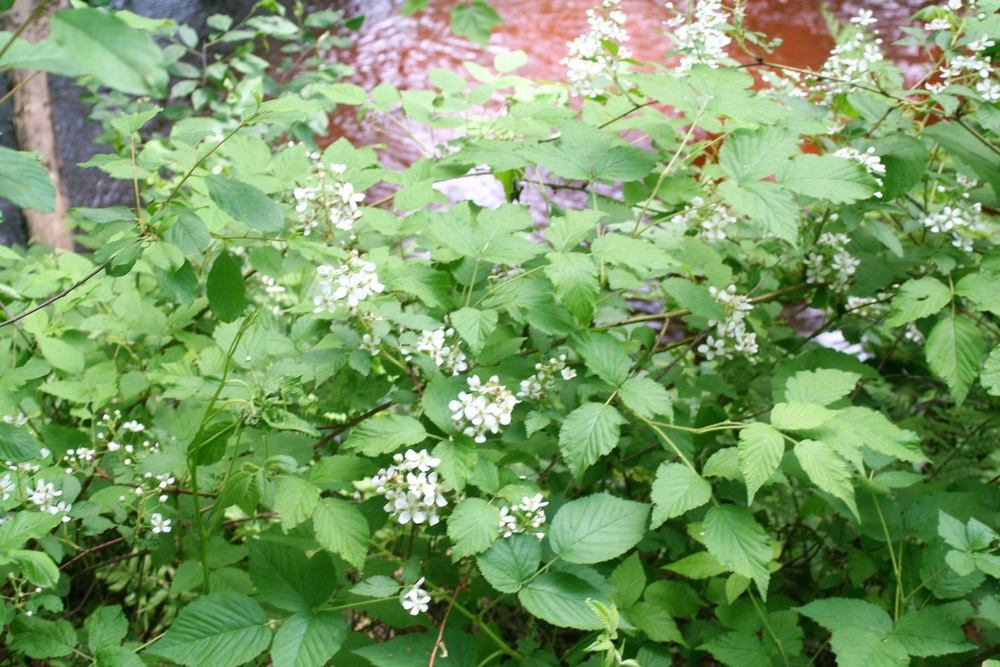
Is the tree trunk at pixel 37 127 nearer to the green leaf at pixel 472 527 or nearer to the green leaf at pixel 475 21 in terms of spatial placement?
the green leaf at pixel 475 21

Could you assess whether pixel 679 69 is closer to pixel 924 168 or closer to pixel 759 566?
pixel 924 168

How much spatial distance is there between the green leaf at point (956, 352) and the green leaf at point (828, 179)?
0.96 feet

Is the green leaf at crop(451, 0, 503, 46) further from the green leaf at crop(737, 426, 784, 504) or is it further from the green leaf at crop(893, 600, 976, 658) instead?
the green leaf at crop(893, 600, 976, 658)

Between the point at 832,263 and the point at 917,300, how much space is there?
0.24 m

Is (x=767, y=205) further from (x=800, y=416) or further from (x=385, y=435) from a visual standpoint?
(x=385, y=435)

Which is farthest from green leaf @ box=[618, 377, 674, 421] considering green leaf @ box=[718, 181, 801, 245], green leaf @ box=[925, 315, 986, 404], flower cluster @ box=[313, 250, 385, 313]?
green leaf @ box=[925, 315, 986, 404]

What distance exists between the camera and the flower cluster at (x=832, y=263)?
156cm

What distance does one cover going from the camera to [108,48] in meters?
0.58

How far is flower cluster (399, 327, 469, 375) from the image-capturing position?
1.16m

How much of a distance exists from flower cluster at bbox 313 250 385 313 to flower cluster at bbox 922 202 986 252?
3.66ft

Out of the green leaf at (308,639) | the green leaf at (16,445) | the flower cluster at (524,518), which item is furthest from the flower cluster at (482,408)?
the green leaf at (16,445)

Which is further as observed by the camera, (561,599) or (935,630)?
(935,630)

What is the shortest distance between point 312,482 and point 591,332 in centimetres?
51

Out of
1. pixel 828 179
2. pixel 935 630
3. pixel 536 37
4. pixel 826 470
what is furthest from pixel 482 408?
pixel 536 37
